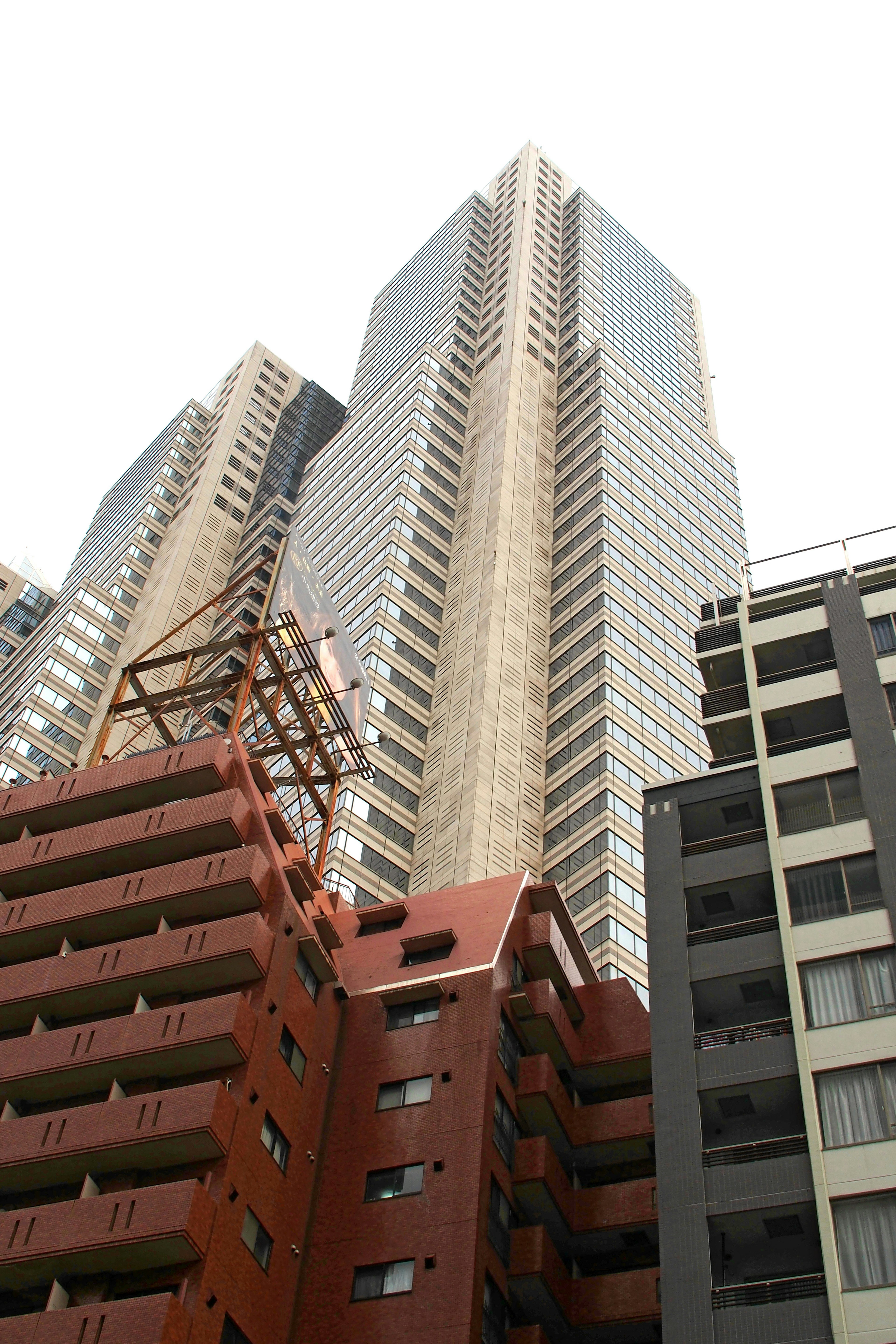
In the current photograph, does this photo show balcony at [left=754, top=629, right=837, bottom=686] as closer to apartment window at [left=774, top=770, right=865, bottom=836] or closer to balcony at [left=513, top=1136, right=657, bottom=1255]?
apartment window at [left=774, top=770, right=865, bottom=836]

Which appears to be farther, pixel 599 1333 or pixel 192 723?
pixel 192 723

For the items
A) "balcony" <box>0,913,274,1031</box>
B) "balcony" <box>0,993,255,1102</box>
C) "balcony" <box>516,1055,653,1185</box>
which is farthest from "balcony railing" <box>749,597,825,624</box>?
"balcony" <box>0,993,255,1102</box>

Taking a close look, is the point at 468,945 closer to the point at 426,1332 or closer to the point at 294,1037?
the point at 294,1037

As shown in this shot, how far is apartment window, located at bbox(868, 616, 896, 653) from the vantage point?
2073 inches

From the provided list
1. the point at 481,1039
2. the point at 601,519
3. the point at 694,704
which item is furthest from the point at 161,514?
the point at 481,1039

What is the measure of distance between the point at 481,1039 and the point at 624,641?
189 feet

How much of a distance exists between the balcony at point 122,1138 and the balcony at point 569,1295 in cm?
1082

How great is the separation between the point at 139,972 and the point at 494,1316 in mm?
15898

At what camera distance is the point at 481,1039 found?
4984 centimetres

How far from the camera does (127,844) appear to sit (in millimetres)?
53875

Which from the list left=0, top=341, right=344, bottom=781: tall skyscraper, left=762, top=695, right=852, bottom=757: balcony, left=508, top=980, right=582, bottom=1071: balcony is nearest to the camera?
left=762, top=695, right=852, bottom=757: balcony

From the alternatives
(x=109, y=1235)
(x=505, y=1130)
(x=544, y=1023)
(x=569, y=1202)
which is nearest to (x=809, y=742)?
(x=544, y=1023)

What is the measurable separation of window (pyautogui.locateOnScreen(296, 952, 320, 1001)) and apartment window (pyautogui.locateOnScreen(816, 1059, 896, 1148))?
19.2 meters

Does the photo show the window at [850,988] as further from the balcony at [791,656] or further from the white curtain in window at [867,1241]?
the balcony at [791,656]
